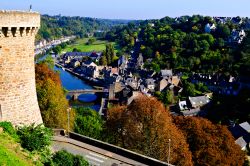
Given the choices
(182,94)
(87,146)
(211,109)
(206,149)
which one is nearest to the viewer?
(87,146)

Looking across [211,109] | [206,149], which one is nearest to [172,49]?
[211,109]

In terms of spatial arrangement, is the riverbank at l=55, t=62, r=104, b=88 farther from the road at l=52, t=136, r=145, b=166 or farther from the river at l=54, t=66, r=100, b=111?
the road at l=52, t=136, r=145, b=166

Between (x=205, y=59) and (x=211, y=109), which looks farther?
(x=205, y=59)

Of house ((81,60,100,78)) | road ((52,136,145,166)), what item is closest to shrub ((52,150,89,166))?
road ((52,136,145,166))

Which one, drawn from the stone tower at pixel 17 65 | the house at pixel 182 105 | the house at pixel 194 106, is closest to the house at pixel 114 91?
the house at pixel 182 105

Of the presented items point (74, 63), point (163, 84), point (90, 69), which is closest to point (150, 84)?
point (163, 84)

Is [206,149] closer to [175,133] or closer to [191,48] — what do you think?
[175,133]
